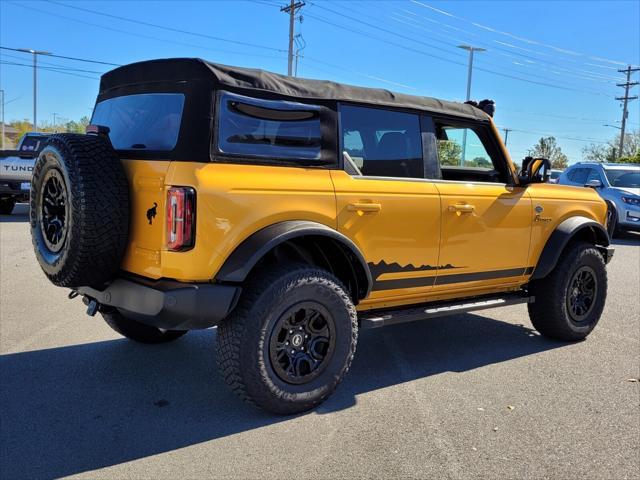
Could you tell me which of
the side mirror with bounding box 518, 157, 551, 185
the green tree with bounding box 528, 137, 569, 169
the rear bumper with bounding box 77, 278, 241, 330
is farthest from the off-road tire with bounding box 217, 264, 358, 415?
the green tree with bounding box 528, 137, 569, 169

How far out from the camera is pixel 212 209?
302 cm

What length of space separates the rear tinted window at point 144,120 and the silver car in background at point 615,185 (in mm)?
11960

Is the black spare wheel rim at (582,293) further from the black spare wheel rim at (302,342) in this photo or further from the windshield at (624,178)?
the windshield at (624,178)

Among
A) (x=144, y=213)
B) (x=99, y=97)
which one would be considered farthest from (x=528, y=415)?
(x=99, y=97)

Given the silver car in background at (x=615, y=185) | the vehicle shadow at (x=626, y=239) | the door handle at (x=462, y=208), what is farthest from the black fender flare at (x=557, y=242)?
the vehicle shadow at (x=626, y=239)

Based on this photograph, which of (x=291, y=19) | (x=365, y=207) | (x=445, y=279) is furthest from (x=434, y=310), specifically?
(x=291, y=19)

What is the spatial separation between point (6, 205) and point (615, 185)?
1541cm

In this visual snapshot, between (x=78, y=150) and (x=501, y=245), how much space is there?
3.22m

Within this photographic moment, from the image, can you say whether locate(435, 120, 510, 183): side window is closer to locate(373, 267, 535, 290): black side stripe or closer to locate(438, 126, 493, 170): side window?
locate(438, 126, 493, 170): side window

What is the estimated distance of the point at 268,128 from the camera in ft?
11.2

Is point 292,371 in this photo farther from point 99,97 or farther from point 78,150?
point 99,97

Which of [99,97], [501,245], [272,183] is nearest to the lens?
[272,183]

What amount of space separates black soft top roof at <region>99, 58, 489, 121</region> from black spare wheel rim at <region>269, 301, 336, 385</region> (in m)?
1.34

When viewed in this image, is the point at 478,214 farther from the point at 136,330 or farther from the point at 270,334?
the point at 136,330
